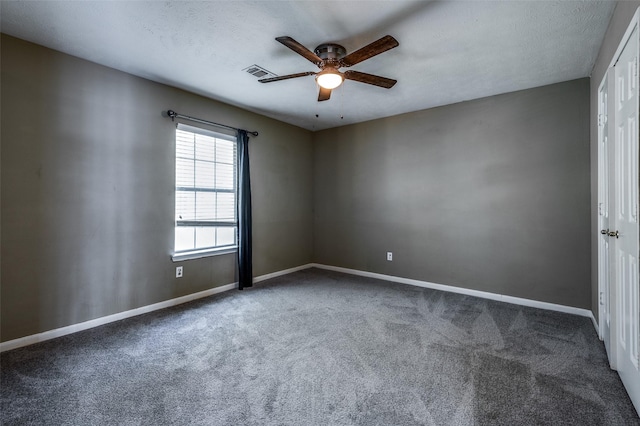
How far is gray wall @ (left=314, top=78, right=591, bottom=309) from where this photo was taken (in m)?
3.27

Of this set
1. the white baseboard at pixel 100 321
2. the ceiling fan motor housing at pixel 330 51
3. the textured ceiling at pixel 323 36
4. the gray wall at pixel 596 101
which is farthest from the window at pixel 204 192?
the gray wall at pixel 596 101

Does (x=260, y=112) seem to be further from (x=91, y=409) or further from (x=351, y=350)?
(x=91, y=409)

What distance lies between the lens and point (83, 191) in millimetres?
2834

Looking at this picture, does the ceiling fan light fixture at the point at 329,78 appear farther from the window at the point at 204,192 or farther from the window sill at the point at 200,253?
the window sill at the point at 200,253

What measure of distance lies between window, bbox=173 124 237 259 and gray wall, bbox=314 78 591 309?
1863 mm

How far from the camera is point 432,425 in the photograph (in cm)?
162

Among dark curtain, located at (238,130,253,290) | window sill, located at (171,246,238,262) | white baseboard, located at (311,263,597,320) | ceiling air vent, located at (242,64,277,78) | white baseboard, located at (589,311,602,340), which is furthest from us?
dark curtain, located at (238,130,253,290)

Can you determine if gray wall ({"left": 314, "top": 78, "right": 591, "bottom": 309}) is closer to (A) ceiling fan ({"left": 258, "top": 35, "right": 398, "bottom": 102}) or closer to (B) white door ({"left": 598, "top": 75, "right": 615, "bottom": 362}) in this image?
(B) white door ({"left": 598, "top": 75, "right": 615, "bottom": 362})

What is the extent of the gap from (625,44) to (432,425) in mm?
2492

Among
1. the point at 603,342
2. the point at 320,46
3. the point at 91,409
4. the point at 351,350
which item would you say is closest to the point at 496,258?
the point at 603,342

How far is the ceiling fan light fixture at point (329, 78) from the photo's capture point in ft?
7.97

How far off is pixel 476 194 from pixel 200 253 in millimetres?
3606

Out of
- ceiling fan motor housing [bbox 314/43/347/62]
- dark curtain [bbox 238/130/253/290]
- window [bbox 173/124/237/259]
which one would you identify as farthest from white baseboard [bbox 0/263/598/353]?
ceiling fan motor housing [bbox 314/43/347/62]

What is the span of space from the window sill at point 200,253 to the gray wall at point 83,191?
0.08 m
